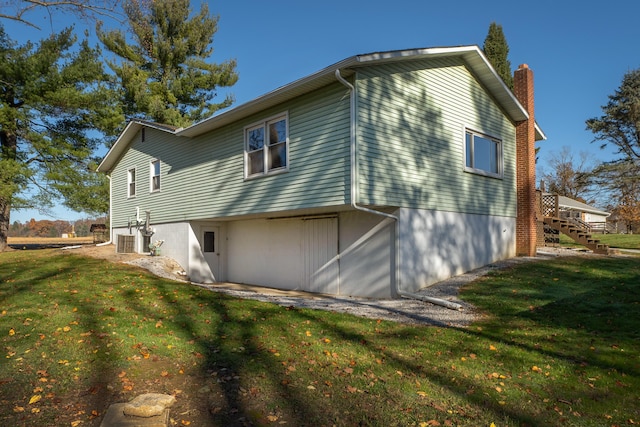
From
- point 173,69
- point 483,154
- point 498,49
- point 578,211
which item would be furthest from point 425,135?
point 578,211

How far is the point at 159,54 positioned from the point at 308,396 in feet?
91.4

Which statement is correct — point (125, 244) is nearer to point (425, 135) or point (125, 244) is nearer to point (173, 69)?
point (425, 135)

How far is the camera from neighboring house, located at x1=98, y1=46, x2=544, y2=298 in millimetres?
9773

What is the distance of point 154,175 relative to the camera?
56.6 ft

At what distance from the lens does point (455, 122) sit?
12070mm

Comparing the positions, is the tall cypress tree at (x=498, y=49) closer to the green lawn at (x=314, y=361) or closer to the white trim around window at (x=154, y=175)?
the green lawn at (x=314, y=361)

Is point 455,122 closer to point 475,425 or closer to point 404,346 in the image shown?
point 404,346

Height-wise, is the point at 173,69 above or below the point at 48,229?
above

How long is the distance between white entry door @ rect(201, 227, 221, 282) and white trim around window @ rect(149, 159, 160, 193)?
3347 millimetres

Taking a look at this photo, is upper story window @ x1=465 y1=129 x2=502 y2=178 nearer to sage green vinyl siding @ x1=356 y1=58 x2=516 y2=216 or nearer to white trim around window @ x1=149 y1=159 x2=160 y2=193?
sage green vinyl siding @ x1=356 y1=58 x2=516 y2=216

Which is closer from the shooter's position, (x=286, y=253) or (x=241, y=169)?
(x=241, y=169)

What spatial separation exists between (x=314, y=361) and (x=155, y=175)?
13888 millimetres

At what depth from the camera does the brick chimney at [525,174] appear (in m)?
14.0

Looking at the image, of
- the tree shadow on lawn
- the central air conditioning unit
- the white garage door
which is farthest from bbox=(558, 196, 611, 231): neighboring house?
the tree shadow on lawn
